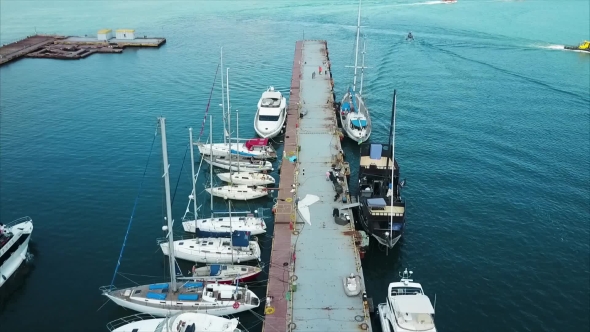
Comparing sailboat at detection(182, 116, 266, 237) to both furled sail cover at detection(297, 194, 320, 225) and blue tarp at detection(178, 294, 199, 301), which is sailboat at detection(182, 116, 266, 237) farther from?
blue tarp at detection(178, 294, 199, 301)

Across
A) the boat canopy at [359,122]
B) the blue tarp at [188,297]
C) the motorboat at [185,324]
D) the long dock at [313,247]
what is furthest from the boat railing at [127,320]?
the boat canopy at [359,122]

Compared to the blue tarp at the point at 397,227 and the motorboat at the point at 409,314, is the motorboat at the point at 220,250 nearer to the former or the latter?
the blue tarp at the point at 397,227

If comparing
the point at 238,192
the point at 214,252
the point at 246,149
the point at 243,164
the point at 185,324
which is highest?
the point at 246,149

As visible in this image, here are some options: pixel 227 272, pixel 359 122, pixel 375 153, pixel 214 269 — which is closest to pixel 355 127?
pixel 359 122

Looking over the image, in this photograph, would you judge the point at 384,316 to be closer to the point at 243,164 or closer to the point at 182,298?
the point at 182,298

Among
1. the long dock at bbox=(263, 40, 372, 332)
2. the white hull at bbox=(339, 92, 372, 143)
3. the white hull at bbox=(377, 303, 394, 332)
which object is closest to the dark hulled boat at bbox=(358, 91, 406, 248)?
the long dock at bbox=(263, 40, 372, 332)

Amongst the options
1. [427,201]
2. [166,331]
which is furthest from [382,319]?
[427,201]
